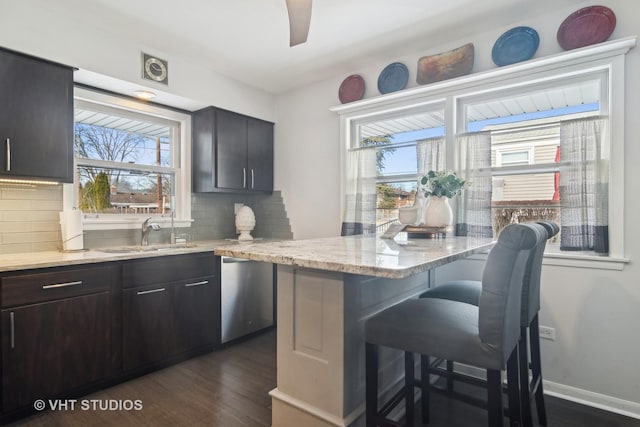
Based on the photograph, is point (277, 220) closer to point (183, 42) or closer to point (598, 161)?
point (183, 42)

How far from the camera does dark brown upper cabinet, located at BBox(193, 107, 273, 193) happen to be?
3.48 m

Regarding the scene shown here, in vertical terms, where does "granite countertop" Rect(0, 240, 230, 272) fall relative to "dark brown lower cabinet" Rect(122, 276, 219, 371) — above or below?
above

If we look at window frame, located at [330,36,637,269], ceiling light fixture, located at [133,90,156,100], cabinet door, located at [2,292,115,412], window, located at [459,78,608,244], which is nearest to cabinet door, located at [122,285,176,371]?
Result: cabinet door, located at [2,292,115,412]

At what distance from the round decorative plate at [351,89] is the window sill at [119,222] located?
80.2 inches

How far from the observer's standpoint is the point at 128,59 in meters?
2.78

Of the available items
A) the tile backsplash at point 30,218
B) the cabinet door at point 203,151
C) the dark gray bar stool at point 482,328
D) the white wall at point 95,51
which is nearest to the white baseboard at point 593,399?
the dark gray bar stool at point 482,328

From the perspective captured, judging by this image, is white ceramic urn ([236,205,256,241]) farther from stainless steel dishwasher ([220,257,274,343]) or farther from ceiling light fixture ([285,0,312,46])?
ceiling light fixture ([285,0,312,46])

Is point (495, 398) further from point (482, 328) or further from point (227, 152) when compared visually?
point (227, 152)

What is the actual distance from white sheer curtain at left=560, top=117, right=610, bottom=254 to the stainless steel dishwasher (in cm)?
248

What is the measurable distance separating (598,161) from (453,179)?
90 cm

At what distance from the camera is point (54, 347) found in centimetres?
216

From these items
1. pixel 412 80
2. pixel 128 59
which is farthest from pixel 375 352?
pixel 128 59

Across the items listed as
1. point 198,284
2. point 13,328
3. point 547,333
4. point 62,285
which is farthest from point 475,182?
point 13,328

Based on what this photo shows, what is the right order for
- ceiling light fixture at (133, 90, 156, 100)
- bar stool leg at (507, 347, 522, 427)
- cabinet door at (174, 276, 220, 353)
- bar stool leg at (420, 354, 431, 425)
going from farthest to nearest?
ceiling light fixture at (133, 90, 156, 100)
cabinet door at (174, 276, 220, 353)
bar stool leg at (420, 354, 431, 425)
bar stool leg at (507, 347, 522, 427)
